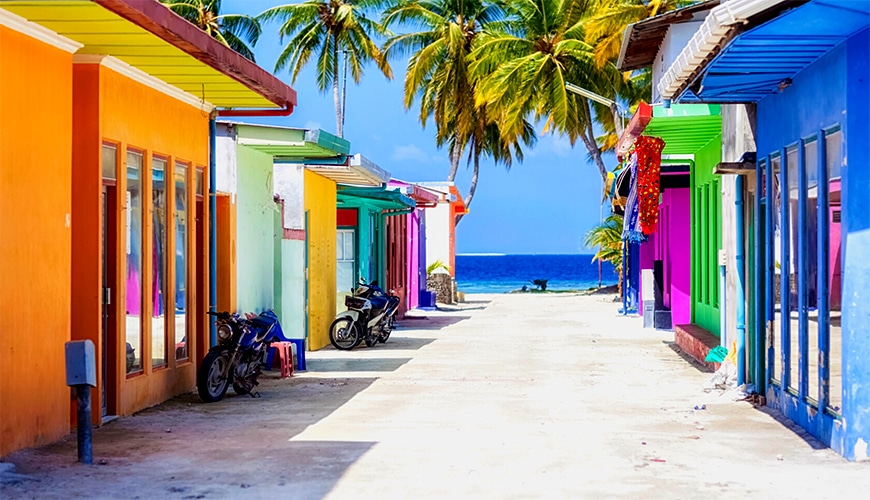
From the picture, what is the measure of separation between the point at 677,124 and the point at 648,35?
7.06m

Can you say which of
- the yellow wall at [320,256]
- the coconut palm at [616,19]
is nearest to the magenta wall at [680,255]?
the yellow wall at [320,256]

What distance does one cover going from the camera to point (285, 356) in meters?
15.7

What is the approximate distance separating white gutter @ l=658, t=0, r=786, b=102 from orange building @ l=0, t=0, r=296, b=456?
389 centimetres

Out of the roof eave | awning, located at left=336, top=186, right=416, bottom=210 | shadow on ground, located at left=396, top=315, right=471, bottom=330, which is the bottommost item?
shadow on ground, located at left=396, top=315, right=471, bottom=330

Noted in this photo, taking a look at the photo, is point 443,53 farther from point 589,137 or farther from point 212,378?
point 212,378

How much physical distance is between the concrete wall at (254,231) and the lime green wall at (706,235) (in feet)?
21.7

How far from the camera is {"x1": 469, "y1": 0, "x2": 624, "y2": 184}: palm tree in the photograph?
38.3m

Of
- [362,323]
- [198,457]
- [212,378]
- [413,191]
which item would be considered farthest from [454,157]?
[198,457]

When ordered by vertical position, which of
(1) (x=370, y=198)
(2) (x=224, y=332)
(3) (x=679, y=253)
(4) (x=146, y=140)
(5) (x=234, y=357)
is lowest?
(5) (x=234, y=357)

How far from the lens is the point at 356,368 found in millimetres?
16766

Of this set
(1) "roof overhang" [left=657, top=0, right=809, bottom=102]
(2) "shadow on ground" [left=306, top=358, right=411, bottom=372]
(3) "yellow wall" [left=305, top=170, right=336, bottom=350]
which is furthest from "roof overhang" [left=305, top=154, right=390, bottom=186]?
(1) "roof overhang" [left=657, top=0, right=809, bottom=102]

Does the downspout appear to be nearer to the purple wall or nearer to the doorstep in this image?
the doorstep

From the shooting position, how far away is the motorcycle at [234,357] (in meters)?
12.8

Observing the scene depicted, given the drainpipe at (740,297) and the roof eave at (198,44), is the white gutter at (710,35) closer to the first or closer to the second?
the drainpipe at (740,297)
